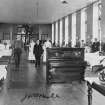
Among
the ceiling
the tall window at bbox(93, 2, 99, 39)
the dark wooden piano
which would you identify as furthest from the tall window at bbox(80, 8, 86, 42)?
the dark wooden piano

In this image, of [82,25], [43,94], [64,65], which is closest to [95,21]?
[82,25]

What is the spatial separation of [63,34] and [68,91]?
18.3m

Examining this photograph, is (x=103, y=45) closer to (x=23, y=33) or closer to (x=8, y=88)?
(x=8, y=88)

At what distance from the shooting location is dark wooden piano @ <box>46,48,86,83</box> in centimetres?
795

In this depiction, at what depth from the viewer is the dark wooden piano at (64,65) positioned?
795 centimetres

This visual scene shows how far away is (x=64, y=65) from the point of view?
7.96m

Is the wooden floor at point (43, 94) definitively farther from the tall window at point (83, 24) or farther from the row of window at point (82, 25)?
the tall window at point (83, 24)

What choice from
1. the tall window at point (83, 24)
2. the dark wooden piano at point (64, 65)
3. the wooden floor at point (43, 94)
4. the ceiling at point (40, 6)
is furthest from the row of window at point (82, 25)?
the wooden floor at point (43, 94)

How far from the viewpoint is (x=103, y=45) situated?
29.1 ft

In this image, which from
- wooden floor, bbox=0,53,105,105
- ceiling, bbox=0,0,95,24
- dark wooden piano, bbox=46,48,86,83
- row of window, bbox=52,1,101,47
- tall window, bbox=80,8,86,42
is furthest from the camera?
tall window, bbox=80,8,86,42

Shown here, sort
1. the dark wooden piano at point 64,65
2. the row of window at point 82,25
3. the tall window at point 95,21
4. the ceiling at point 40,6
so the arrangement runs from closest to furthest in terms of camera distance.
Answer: the dark wooden piano at point 64,65, the ceiling at point 40,6, the tall window at point 95,21, the row of window at point 82,25

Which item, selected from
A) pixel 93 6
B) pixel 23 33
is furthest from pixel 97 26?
pixel 23 33

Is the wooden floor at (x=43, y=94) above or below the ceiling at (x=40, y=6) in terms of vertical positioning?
below

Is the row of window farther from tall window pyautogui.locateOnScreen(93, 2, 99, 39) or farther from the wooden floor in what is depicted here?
the wooden floor
